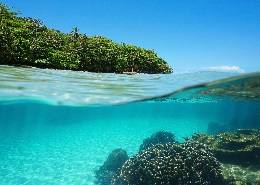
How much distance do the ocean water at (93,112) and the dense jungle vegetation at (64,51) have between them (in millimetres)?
1863

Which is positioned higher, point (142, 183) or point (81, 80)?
point (81, 80)

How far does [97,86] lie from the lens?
13.6 m

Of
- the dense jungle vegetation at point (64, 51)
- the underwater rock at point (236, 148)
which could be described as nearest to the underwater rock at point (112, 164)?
the underwater rock at point (236, 148)

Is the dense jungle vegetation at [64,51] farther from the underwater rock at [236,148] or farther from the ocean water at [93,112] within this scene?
the underwater rock at [236,148]

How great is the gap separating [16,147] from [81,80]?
18.1 metres

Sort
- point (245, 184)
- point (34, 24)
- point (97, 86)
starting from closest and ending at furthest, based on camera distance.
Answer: point (245, 184)
point (97, 86)
point (34, 24)

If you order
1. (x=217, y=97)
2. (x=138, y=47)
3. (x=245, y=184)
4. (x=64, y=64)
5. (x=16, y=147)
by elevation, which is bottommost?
(x=16, y=147)

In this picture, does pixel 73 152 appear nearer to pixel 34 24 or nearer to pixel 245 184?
pixel 34 24

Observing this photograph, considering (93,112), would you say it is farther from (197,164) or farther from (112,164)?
(197,164)

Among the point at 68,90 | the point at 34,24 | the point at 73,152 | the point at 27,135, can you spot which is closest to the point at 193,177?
the point at 68,90

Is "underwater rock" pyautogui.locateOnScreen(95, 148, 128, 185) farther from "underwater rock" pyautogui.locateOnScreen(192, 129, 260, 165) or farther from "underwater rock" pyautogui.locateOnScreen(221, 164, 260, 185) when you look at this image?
"underwater rock" pyautogui.locateOnScreen(221, 164, 260, 185)

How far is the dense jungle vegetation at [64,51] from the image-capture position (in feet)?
51.1

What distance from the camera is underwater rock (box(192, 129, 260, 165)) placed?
14109mm

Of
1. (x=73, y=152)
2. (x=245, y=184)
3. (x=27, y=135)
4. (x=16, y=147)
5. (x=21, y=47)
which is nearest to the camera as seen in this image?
(x=245, y=184)
